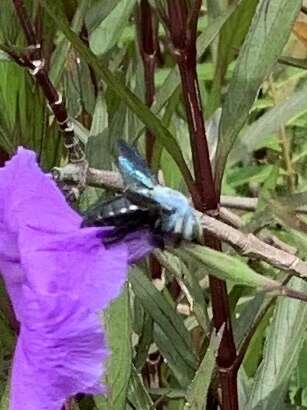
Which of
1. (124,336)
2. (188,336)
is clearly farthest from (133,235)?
(188,336)

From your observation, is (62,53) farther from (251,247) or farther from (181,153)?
(251,247)

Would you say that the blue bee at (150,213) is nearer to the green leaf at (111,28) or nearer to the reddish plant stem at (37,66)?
the reddish plant stem at (37,66)

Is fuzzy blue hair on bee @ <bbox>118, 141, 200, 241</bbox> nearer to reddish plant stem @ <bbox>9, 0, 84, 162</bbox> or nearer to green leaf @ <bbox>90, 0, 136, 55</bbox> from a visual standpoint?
reddish plant stem @ <bbox>9, 0, 84, 162</bbox>

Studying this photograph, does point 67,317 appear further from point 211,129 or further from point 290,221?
point 211,129

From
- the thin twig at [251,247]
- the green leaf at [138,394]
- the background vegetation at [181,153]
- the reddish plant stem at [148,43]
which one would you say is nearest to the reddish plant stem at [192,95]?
the background vegetation at [181,153]

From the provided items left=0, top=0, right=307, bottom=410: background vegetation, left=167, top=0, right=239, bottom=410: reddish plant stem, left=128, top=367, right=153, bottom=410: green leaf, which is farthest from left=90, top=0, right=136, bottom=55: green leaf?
left=128, top=367, right=153, bottom=410: green leaf

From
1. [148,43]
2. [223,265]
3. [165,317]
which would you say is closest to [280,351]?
[165,317]
